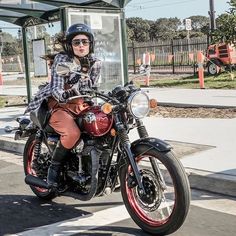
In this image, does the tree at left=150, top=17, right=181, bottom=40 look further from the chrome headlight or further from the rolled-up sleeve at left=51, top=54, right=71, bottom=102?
the chrome headlight

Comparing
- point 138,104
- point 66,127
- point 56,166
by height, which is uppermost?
point 138,104

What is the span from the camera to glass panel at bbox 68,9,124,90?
9969 millimetres

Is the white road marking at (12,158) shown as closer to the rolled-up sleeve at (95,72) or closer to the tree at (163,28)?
the rolled-up sleeve at (95,72)

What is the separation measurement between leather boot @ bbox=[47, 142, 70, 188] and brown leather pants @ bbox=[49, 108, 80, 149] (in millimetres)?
120

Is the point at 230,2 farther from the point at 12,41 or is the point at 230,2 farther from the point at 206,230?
the point at 12,41

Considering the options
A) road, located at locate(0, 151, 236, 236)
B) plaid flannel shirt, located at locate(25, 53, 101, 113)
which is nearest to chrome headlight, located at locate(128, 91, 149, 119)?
plaid flannel shirt, located at locate(25, 53, 101, 113)

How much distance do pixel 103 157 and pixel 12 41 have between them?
68104 millimetres

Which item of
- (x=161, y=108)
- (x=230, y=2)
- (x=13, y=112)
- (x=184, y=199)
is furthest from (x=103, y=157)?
(x=230, y=2)

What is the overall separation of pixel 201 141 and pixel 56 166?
329 cm

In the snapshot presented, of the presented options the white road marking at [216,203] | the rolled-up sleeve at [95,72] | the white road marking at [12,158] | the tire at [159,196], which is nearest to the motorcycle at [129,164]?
the tire at [159,196]

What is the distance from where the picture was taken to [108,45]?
10.2 meters

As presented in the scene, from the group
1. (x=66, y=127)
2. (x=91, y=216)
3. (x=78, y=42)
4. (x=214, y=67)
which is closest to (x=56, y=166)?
(x=66, y=127)

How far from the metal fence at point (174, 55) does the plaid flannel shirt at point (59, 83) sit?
21.6 metres

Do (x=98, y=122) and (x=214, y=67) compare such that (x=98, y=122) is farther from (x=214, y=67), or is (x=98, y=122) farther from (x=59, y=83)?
(x=214, y=67)
